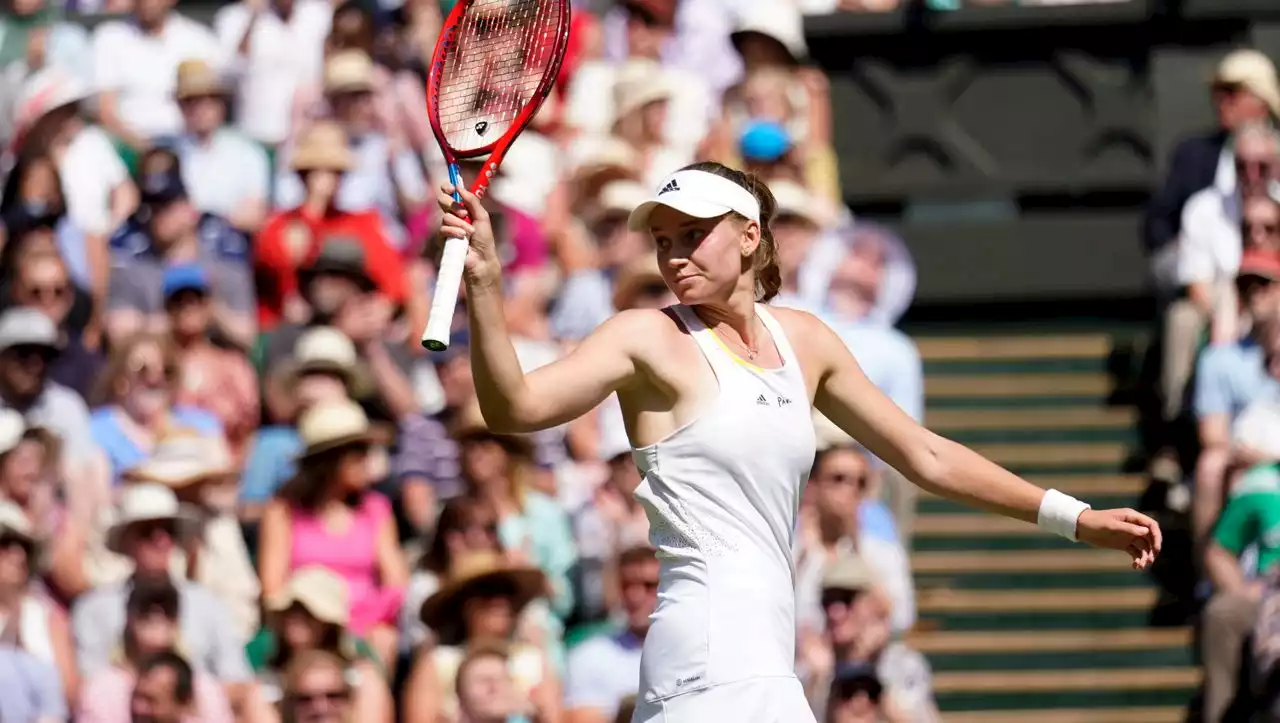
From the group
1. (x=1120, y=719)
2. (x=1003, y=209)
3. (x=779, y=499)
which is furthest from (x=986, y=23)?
(x=779, y=499)

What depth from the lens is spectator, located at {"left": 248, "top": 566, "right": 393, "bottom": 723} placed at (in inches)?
311

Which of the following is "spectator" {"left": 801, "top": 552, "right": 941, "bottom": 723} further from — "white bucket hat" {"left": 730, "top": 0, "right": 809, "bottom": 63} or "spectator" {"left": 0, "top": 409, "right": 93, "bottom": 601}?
"white bucket hat" {"left": 730, "top": 0, "right": 809, "bottom": 63}

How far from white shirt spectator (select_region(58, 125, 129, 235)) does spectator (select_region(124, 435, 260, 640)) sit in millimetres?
2091

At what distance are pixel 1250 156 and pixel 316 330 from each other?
4009 mm

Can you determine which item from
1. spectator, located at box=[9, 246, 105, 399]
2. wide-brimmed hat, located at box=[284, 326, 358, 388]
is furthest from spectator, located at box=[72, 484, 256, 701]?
spectator, located at box=[9, 246, 105, 399]

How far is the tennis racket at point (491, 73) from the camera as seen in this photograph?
5012mm

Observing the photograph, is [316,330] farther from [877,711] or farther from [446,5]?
[446,5]

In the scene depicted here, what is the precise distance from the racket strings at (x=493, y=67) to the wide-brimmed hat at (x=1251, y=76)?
20.3 ft

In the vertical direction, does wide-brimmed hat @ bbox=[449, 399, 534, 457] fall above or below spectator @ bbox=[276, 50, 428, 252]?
below

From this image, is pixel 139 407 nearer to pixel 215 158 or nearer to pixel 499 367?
pixel 215 158

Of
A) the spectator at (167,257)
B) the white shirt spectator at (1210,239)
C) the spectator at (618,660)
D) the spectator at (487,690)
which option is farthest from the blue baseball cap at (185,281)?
the white shirt spectator at (1210,239)

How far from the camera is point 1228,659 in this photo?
8.69m

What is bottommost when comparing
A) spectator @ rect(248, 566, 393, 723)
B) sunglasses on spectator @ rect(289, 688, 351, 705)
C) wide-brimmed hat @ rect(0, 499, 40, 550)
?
sunglasses on spectator @ rect(289, 688, 351, 705)

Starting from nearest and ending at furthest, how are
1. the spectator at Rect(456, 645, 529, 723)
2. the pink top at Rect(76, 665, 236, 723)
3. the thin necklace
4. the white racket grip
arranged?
the white racket grip
the thin necklace
the spectator at Rect(456, 645, 529, 723)
the pink top at Rect(76, 665, 236, 723)
